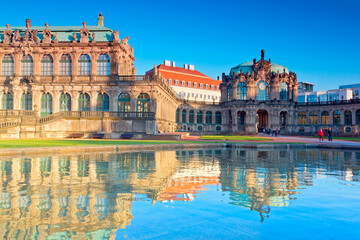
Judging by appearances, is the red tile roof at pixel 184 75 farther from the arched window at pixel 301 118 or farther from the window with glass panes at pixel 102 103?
the window with glass panes at pixel 102 103

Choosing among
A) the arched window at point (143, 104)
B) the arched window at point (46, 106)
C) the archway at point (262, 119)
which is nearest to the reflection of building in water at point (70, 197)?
the arched window at point (143, 104)

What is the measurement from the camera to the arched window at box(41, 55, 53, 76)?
175 ft

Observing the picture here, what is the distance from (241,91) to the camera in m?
89.1

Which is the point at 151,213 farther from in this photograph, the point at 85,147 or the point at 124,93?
the point at 124,93

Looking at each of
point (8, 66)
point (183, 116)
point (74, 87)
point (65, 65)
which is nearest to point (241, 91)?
point (183, 116)

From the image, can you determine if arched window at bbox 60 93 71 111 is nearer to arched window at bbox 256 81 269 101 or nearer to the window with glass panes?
the window with glass panes

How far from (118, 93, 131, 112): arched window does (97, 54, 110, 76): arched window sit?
502cm

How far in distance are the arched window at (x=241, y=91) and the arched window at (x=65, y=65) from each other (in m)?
50.3

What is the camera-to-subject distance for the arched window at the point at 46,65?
5344cm

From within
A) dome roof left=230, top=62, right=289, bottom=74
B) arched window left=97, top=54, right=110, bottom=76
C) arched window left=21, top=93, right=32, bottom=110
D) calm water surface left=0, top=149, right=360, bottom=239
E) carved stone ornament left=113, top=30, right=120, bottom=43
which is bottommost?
calm water surface left=0, top=149, right=360, bottom=239

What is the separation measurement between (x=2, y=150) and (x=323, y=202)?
61.0 ft

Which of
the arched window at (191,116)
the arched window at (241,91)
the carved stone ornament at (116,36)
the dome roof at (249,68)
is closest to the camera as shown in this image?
the carved stone ornament at (116,36)

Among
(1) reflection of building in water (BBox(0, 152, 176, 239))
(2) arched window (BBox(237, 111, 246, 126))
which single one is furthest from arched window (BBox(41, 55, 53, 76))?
(2) arched window (BBox(237, 111, 246, 126))

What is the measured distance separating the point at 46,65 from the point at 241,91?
53756 mm
